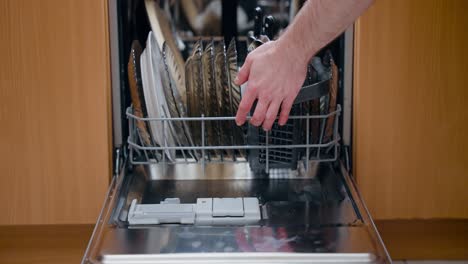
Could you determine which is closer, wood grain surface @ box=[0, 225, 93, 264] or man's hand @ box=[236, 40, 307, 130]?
man's hand @ box=[236, 40, 307, 130]

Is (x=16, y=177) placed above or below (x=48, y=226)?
above

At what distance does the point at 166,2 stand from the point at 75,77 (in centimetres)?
47

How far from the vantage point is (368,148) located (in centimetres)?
119

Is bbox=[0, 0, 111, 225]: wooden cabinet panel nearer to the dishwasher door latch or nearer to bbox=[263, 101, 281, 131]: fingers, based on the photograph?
the dishwasher door latch

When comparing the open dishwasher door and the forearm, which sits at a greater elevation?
the forearm

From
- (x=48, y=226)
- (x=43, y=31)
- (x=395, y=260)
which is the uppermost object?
(x=43, y=31)

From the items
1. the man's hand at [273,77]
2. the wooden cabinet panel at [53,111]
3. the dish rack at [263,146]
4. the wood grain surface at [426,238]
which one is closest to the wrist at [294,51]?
the man's hand at [273,77]

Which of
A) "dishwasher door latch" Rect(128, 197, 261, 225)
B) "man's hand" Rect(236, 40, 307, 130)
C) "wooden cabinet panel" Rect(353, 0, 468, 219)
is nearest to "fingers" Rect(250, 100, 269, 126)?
"man's hand" Rect(236, 40, 307, 130)

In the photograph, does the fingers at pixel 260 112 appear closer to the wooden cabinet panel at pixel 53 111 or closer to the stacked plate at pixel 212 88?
the stacked plate at pixel 212 88

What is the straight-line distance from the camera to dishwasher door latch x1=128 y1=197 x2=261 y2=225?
980 millimetres

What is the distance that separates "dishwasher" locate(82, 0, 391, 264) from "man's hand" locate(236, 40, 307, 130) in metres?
0.06

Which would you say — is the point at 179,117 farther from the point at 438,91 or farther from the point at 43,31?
the point at 438,91

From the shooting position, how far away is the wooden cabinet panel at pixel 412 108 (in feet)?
3.78

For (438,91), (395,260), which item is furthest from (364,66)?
(395,260)
